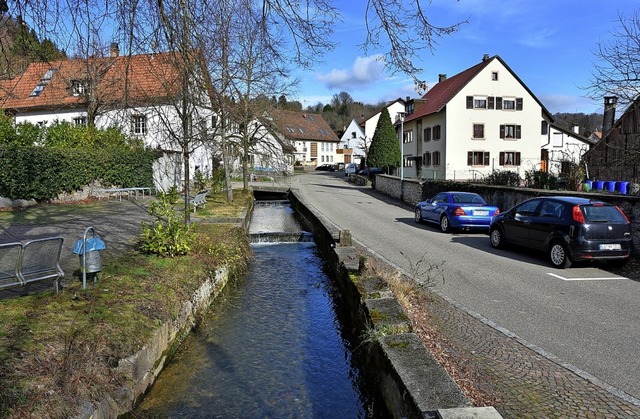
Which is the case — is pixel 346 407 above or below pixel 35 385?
below

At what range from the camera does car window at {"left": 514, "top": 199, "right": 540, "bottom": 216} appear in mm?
12414

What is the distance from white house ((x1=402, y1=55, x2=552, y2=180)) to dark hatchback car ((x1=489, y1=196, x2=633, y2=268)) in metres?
36.0

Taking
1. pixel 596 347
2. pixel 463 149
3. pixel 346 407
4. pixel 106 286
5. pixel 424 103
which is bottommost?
pixel 346 407

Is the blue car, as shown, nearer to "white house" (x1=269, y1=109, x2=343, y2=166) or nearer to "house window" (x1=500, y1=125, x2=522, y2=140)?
"house window" (x1=500, y1=125, x2=522, y2=140)

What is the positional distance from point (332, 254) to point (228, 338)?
4.98m

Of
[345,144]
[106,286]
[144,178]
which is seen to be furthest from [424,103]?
[106,286]

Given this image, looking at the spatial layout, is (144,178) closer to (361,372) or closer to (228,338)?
(228,338)

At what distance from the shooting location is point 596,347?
6.02 meters

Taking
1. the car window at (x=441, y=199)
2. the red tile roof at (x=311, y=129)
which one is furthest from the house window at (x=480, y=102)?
the red tile roof at (x=311, y=129)

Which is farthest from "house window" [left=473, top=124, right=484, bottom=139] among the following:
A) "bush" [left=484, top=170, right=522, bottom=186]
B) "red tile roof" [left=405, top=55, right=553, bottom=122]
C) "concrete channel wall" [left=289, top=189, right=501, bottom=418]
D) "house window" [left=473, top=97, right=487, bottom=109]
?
"concrete channel wall" [left=289, top=189, right=501, bottom=418]

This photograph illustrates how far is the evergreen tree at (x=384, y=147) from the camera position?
48.8 m

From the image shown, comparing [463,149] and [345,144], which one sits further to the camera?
[345,144]

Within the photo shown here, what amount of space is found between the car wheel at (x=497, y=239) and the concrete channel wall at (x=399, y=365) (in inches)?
→ 251

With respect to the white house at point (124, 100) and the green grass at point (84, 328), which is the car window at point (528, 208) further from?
the white house at point (124, 100)
